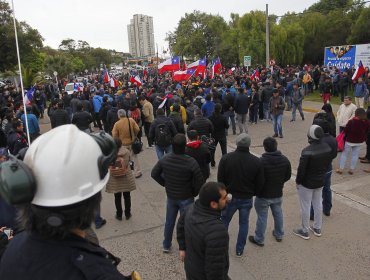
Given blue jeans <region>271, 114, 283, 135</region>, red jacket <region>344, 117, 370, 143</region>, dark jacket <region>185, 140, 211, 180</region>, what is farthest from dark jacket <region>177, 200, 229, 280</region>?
blue jeans <region>271, 114, 283, 135</region>

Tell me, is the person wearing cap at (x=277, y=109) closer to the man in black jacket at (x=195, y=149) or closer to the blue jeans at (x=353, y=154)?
the blue jeans at (x=353, y=154)

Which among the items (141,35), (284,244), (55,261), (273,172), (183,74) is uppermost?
(141,35)

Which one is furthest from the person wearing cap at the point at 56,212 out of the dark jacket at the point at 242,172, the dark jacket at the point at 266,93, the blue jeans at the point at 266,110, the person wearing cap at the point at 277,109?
the blue jeans at the point at 266,110

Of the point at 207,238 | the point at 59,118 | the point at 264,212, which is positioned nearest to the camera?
the point at 207,238

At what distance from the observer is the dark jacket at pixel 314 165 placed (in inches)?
195

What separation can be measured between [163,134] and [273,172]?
3.49 metres

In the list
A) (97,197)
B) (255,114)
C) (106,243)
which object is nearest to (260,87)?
(255,114)

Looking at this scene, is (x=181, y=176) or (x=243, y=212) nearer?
(x=181, y=176)

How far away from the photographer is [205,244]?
3025mm

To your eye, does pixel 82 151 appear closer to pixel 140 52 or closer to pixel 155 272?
pixel 155 272

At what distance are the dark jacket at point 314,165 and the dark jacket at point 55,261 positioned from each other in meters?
4.06

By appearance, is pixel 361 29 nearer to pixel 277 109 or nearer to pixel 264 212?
pixel 277 109

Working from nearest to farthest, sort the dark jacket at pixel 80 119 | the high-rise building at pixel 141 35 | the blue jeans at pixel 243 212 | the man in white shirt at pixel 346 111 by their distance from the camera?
the blue jeans at pixel 243 212, the man in white shirt at pixel 346 111, the dark jacket at pixel 80 119, the high-rise building at pixel 141 35

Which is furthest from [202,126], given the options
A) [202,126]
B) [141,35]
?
[141,35]
